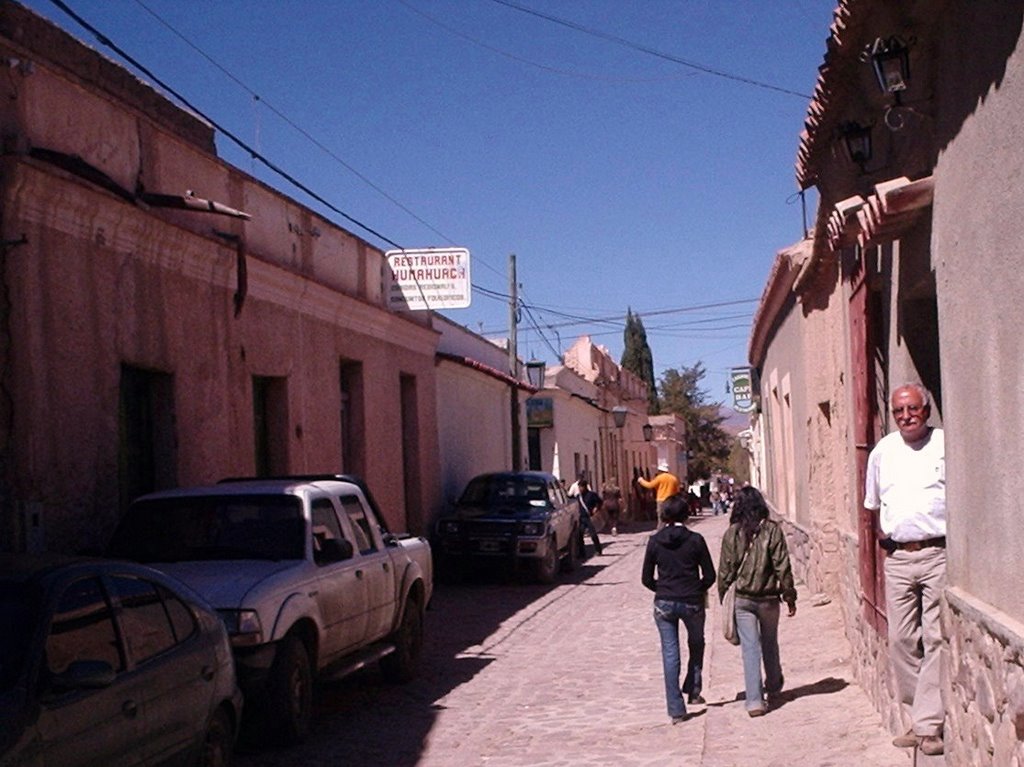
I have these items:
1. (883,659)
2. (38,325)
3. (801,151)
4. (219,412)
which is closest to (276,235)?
(219,412)

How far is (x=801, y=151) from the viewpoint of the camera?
1089cm

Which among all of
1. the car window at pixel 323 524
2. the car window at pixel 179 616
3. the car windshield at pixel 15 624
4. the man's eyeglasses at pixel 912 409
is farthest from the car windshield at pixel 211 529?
the man's eyeglasses at pixel 912 409

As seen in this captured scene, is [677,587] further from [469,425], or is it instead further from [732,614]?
[469,425]

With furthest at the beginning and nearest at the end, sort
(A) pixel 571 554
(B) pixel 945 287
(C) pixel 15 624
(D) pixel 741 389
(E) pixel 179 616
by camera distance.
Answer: (D) pixel 741 389, (A) pixel 571 554, (E) pixel 179 616, (B) pixel 945 287, (C) pixel 15 624

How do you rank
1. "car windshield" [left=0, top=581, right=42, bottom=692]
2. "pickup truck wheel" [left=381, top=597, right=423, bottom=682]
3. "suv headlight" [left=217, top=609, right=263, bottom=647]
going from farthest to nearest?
"pickup truck wheel" [left=381, top=597, right=423, bottom=682] → "suv headlight" [left=217, top=609, right=263, bottom=647] → "car windshield" [left=0, top=581, right=42, bottom=692]

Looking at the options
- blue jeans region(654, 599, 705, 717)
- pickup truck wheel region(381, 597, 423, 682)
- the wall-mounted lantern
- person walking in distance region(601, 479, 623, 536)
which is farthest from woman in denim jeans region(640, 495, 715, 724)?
person walking in distance region(601, 479, 623, 536)

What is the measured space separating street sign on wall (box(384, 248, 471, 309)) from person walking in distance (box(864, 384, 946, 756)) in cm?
1429

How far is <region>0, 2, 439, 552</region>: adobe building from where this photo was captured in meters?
10.2

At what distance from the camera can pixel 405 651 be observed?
1182cm

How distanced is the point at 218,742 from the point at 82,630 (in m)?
1.40

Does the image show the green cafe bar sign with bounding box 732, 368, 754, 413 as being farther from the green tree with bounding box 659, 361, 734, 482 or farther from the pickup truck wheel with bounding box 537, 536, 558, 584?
the green tree with bounding box 659, 361, 734, 482

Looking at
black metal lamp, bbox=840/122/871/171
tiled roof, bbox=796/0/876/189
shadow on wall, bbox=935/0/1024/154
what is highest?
tiled roof, bbox=796/0/876/189

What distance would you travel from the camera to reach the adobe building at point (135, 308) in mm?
10242

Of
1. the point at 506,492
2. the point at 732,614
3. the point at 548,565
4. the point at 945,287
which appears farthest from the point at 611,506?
the point at 945,287
